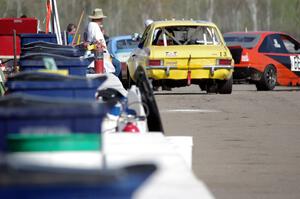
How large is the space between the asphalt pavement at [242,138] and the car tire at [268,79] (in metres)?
1.47

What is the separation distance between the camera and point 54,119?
186 inches

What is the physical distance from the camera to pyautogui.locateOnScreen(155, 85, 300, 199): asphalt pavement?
10.5m

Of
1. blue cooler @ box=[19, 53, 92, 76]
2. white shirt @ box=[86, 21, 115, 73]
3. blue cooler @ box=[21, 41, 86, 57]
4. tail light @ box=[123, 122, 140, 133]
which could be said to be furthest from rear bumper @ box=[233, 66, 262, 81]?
tail light @ box=[123, 122, 140, 133]

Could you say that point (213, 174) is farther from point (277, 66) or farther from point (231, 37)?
point (231, 37)

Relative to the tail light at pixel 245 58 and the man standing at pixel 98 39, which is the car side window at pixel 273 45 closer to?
the tail light at pixel 245 58

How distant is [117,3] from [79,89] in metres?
45.8

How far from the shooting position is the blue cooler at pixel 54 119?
468 centimetres

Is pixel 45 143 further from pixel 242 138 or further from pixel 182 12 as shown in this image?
pixel 182 12

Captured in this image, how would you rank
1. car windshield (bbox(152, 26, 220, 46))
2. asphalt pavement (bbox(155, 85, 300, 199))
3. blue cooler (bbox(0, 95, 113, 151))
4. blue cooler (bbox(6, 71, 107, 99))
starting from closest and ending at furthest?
blue cooler (bbox(0, 95, 113, 151)) < blue cooler (bbox(6, 71, 107, 99)) < asphalt pavement (bbox(155, 85, 300, 199)) < car windshield (bbox(152, 26, 220, 46))

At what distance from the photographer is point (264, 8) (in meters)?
52.6

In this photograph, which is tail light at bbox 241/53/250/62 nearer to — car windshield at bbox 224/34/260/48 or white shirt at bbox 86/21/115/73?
car windshield at bbox 224/34/260/48

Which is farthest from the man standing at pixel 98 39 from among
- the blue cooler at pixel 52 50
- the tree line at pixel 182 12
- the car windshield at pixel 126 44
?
the tree line at pixel 182 12

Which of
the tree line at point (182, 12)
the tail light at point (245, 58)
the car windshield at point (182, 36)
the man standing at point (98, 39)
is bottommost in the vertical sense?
the tree line at point (182, 12)

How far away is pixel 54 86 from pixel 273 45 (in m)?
19.0
